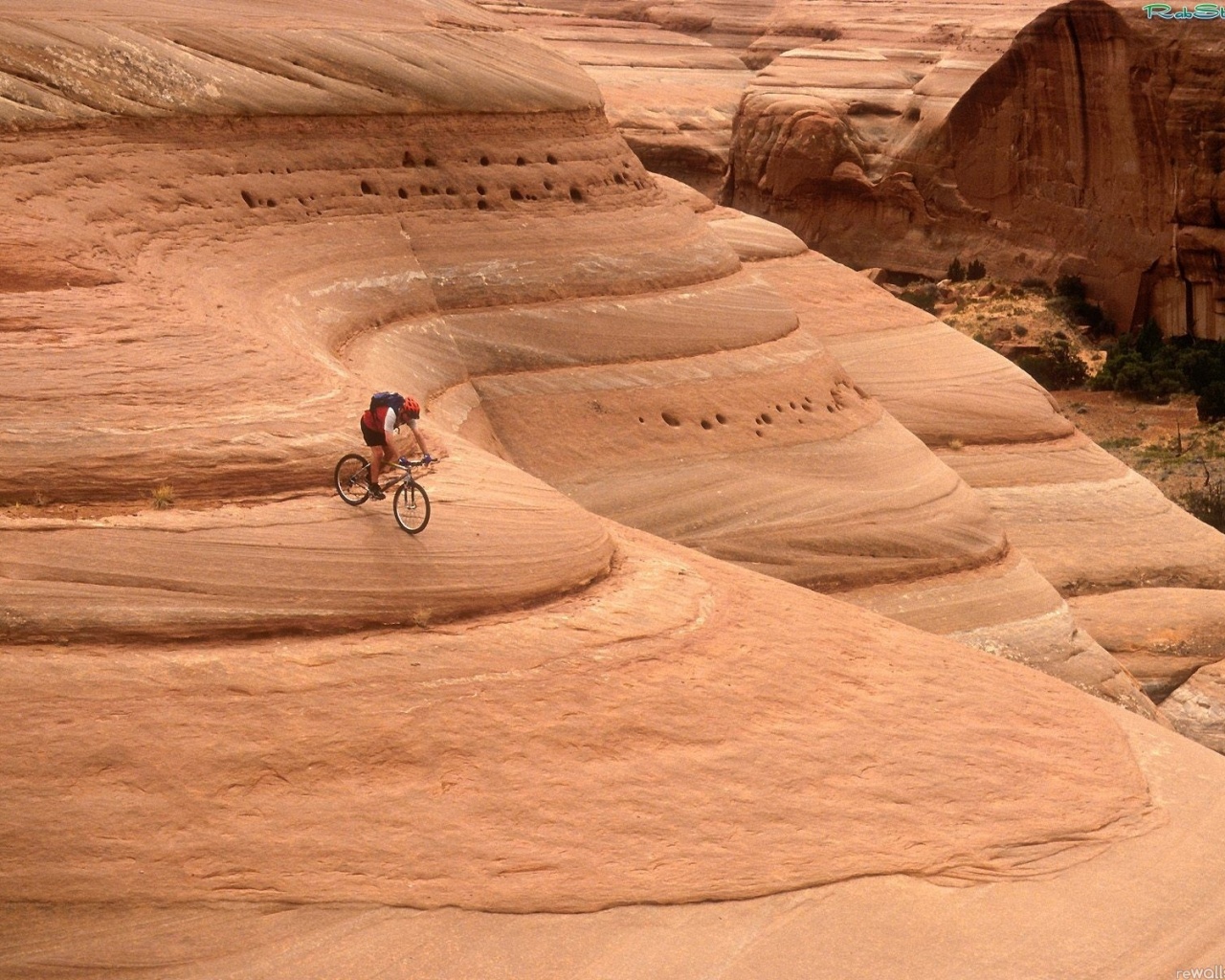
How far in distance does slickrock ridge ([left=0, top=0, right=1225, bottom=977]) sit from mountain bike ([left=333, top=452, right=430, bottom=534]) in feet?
0.27

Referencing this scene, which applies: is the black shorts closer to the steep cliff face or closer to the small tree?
the small tree

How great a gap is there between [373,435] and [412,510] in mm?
493

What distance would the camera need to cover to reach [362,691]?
8469 millimetres

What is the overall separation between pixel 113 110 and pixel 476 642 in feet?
22.2

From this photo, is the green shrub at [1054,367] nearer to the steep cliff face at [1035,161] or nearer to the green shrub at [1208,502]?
the steep cliff face at [1035,161]

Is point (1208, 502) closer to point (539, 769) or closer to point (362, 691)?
point (539, 769)

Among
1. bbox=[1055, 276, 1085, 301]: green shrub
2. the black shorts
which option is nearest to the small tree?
bbox=[1055, 276, 1085, 301]: green shrub

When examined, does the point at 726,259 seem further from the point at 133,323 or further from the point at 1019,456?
the point at 133,323

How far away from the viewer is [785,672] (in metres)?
10.1

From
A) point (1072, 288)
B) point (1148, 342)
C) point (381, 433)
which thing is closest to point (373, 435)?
point (381, 433)

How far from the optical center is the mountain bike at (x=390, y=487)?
9203 mm

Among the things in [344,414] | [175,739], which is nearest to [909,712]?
[344,414]

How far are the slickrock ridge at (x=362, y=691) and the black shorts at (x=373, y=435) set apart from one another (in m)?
0.33

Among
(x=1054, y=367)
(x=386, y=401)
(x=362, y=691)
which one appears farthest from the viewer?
(x=1054, y=367)
